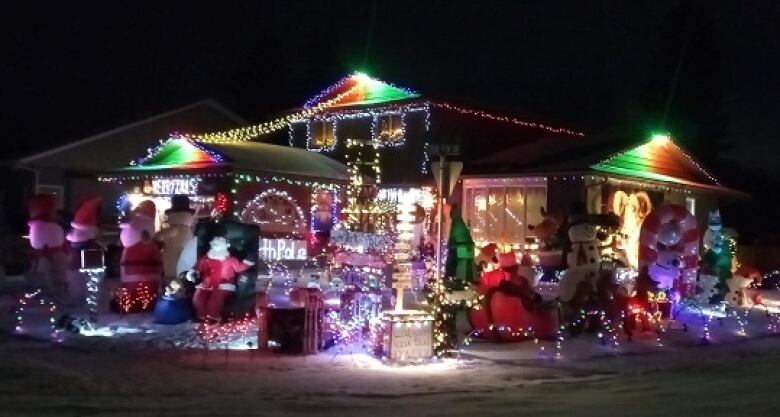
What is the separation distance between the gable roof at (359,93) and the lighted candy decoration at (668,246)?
10325mm

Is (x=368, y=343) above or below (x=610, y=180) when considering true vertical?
below

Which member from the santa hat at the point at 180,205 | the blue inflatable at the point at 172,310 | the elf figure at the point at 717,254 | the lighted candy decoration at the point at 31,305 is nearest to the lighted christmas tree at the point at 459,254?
the elf figure at the point at 717,254

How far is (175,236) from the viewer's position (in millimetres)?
17453

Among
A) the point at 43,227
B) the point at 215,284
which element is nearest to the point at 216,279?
the point at 215,284

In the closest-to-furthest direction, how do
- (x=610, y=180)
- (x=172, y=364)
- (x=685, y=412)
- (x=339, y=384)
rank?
(x=685, y=412) → (x=339, y=384) → (x=172, y=364) → (x=610, y=180)

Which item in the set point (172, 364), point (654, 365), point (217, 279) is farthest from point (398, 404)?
point (217, 279)

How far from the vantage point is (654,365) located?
12148 millimetres

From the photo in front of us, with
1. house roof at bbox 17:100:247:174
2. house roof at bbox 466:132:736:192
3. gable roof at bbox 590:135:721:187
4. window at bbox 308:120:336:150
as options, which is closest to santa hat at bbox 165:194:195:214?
house roof at bbox 466:132:736:192

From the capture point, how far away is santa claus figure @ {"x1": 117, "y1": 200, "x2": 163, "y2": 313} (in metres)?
15.4

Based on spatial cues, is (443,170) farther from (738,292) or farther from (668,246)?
(738,292)

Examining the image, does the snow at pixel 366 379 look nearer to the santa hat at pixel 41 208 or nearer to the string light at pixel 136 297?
the string light at pixel 136 297

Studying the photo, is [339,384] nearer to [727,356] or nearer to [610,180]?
[727,356]

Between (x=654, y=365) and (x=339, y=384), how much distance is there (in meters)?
4.49

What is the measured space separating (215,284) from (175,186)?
1138 cm
